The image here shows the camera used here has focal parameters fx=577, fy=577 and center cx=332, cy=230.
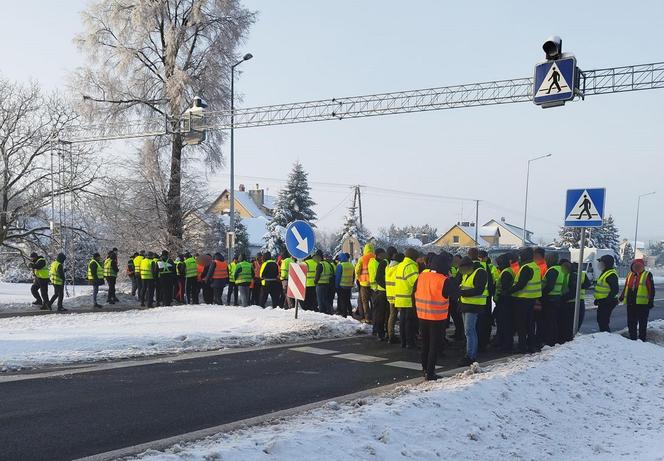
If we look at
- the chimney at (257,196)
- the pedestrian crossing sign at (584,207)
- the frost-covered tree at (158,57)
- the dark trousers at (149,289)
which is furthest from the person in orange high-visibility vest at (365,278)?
the chimney at (257,196)

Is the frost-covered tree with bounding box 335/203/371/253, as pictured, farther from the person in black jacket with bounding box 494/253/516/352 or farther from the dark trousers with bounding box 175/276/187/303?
the person in black jacket with bounding box 494/253/516/352

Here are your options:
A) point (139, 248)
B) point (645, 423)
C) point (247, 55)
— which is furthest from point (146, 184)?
point (645, 423)

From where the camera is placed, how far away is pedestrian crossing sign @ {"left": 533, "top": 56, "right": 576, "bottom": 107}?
37.9ft

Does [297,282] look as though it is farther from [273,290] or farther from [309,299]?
[273,290]

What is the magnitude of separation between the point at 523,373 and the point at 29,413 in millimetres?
5928

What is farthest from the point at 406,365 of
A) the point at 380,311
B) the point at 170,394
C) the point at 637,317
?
the point at 637,317

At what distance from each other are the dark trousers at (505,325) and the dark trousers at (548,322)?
609 millimetres

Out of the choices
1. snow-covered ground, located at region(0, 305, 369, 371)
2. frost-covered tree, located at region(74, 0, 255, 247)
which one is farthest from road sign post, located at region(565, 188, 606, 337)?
frost-covered tree, located at region(74, 0, 255, 247)

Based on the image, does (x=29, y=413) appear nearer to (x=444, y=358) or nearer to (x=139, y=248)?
(x=444, y=358)

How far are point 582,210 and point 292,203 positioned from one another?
4081cm

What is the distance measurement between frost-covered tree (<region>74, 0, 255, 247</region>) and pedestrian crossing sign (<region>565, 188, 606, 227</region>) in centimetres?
1944

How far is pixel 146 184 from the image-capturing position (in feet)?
93.7

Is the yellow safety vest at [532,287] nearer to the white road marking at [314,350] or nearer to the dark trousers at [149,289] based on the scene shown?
the white road marking at [314,350]

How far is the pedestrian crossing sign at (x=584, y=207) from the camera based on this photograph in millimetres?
10922
